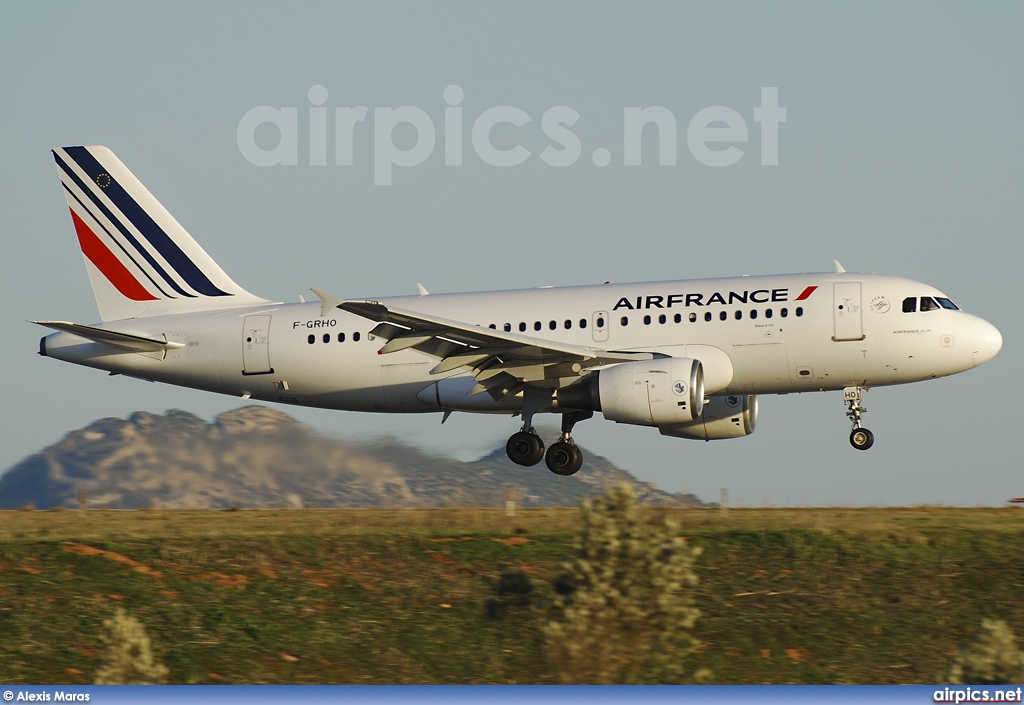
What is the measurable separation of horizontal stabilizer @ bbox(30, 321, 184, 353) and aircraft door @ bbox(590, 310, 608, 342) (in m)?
11.1

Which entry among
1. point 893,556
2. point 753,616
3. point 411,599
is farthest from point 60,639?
point 893,556

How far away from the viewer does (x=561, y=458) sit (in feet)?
107

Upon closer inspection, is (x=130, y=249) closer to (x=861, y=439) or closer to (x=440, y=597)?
(x=440, y=597)

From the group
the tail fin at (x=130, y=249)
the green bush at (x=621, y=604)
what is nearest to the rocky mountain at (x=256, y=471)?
the tail fin at (x=130, y=249)

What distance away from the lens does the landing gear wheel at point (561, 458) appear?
32.5 m

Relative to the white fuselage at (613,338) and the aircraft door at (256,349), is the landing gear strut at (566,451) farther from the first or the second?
the aircraft door at (256,349)

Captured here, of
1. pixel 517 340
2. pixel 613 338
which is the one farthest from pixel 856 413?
pixel 517 340

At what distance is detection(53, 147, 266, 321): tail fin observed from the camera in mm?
35750

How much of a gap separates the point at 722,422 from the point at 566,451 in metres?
4.42

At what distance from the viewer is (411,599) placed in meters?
21.3

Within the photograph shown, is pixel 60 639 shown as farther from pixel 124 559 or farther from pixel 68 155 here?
pixel 68 155

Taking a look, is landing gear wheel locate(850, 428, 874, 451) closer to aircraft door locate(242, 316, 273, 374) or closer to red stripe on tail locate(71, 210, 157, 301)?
aircraft door locate(242, 316, 273, 374)

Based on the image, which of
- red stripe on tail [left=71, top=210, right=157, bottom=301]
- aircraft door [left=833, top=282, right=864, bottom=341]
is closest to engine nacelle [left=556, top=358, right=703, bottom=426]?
→ aircraft door [left=833, top=282, right=864, bottom=341]

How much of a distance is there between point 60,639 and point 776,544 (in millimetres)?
12620
